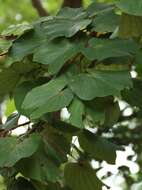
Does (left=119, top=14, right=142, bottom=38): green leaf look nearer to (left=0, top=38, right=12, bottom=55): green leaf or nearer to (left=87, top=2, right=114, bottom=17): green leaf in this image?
(left=87, top=2, right=114, bottom=17): green leaf

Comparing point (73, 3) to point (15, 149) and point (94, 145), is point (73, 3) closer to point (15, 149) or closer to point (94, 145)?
point (94, 145)

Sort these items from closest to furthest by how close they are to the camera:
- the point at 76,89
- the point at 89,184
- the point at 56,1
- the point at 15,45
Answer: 1. the point at 76,89
2. the point at 15,45
3. the point at 89,184
4. the point at 56,1

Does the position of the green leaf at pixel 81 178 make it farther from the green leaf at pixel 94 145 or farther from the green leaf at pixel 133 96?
the green leaf at pixel 133 96

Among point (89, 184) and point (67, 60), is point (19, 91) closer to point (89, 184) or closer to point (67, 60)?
point (67, 60)

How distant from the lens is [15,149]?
0.84 metres

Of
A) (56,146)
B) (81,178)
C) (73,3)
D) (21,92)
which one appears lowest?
(73,3)

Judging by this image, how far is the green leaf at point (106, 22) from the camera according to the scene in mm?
887

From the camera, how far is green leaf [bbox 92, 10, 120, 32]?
89 centimetres

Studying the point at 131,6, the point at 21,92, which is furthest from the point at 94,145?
the point at 131,6

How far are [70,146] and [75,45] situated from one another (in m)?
0.22

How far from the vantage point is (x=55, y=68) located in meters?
0.83

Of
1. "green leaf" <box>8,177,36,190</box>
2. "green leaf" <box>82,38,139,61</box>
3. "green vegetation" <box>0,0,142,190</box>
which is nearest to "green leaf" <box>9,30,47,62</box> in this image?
"green vegetation" <box>0,0,142,190</box>

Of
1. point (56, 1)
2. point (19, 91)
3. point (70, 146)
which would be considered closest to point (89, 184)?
point (70, 146)

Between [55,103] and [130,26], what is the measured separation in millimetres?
225
